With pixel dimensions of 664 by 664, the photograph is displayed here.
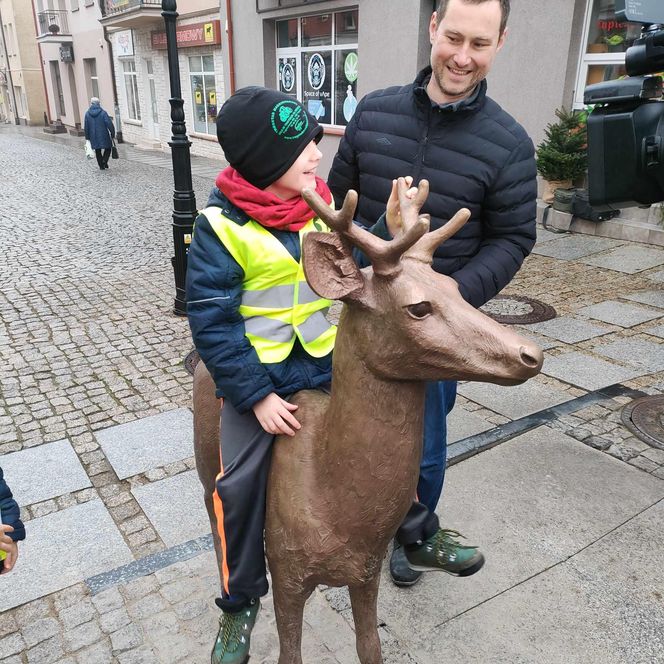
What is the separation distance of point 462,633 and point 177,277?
15.0 ft

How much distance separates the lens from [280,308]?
6.19ft

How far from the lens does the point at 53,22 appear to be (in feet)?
91.2

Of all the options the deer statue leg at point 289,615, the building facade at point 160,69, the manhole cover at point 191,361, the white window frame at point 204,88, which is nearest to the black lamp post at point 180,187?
the manhole cover at point 191,361

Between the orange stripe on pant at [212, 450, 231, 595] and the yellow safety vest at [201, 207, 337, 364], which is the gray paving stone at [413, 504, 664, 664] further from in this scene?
the yellow safety vest at [201, 207, 337, 364]

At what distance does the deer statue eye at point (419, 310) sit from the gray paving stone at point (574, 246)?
6.87 meters

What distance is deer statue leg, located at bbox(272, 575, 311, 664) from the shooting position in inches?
74.6

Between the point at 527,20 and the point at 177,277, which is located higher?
the point at 527,20

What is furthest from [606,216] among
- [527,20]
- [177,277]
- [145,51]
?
[145,51]

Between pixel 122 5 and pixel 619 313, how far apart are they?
19.8 m

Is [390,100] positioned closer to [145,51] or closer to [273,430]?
[273,430]

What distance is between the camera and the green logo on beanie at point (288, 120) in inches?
69.3

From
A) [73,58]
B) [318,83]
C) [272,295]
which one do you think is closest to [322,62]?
[318,83]

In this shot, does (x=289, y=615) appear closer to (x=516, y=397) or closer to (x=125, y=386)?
(x=516, y=397)

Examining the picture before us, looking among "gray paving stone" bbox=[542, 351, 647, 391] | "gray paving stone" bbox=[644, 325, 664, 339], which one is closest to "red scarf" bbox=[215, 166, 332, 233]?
"gray paving stone" bbox=[542, 351, 647, 391]
